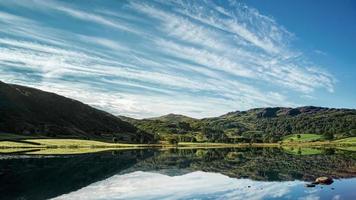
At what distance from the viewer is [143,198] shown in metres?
45.8

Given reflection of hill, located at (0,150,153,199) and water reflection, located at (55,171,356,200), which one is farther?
reflection of hill, located at (0,150,153,199)

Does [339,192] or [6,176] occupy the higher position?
[6,176]

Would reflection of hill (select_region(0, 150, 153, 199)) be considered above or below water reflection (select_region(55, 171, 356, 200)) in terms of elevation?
above

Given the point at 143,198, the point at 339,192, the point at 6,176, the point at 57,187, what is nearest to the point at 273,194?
the point at 339,192

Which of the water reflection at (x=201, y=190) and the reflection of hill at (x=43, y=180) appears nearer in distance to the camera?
the water reflection at (x=201, y=190)

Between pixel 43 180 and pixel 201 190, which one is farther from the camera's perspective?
pixel 43 180

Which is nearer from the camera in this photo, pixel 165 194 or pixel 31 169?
pixel 165 194

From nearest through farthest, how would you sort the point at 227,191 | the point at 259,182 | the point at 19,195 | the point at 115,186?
the point at 19,195 < the point at 227,191 < the point at 115,186 < the point at 259,182

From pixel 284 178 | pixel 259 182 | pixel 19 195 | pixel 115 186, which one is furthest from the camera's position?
pixel 284 178

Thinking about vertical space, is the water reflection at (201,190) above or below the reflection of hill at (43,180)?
below

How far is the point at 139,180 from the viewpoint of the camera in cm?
6494

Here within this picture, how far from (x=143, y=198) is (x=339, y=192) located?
2738 centimetres

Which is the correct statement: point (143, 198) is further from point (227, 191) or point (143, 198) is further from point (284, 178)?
point (284, 178)

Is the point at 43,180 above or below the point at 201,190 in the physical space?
above
